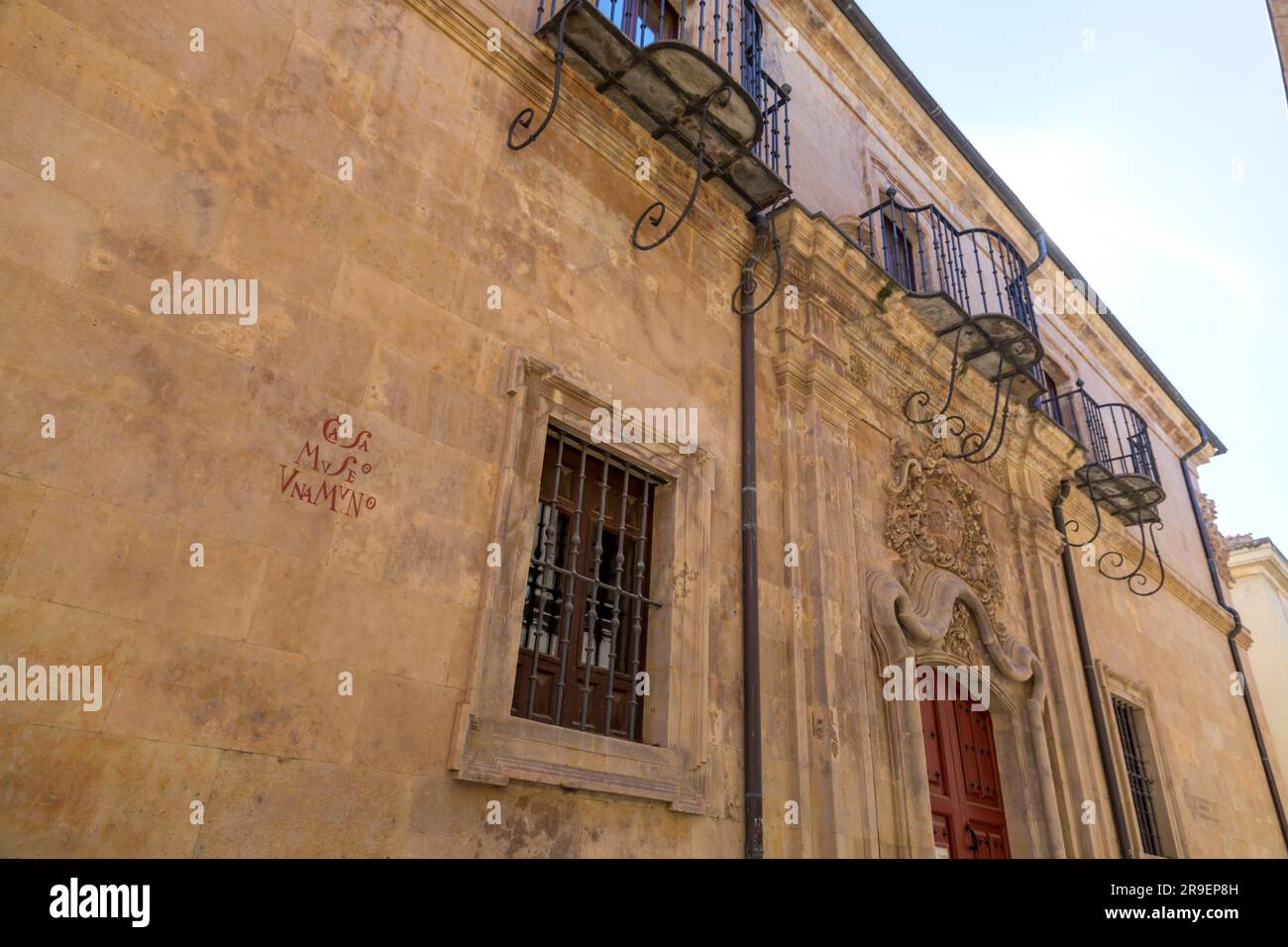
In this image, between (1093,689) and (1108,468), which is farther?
(1108,468)

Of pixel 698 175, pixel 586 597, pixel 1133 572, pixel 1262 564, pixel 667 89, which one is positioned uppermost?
pixel 1262 564

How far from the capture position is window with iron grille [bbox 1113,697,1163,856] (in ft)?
30.3

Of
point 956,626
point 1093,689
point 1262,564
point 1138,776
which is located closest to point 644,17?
point 956,626

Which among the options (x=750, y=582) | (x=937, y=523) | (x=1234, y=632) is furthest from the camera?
(x=1234, y=632)

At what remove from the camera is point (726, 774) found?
477cm

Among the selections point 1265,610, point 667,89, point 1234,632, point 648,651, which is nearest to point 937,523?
point 648,651

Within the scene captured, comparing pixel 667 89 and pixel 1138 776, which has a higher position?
pixel 667 89

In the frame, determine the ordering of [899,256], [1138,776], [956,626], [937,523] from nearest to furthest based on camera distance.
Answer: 1. [956,626]
2. [937,523]
3. [899,256]
4. [1138,776]

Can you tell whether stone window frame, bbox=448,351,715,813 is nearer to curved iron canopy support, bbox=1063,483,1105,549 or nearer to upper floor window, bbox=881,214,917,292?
upper floor window, bbox=881,214,917,292

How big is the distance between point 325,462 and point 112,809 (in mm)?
1494

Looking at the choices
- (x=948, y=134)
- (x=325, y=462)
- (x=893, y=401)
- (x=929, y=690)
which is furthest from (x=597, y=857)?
(x=948, y=134)

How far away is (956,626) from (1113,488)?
4.82 meters

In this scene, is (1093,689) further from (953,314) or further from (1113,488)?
(953,314)

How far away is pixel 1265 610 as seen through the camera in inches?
892
